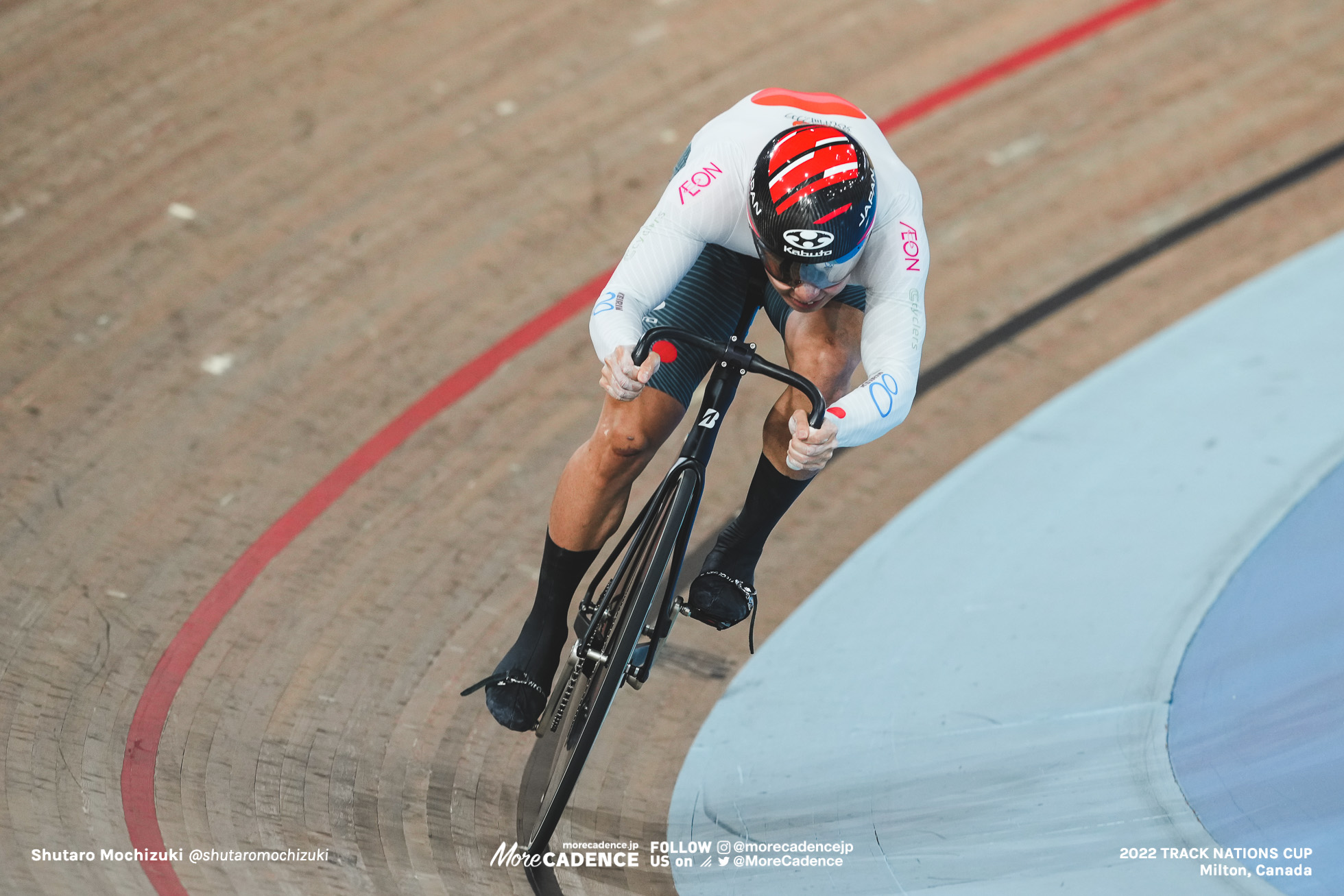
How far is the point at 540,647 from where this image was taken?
3.03 meters

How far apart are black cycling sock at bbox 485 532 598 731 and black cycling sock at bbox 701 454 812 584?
1.05 ft

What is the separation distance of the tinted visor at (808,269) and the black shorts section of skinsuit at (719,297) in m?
0.31

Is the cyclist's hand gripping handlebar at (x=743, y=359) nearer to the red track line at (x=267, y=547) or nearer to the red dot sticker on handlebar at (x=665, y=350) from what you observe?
the red dot sticker on handlebar at (x=665, y=350)

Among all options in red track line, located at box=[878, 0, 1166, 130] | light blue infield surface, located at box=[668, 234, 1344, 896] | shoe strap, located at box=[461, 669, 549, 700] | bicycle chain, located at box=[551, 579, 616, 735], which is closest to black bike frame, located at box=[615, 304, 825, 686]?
bicycle chain, located at box=[551, 579, 616, 735]

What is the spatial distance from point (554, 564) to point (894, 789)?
987 millimetres

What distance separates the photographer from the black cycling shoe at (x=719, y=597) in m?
A: 3.04

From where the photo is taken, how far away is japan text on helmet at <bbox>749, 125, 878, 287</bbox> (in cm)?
249

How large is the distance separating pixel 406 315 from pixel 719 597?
177cm

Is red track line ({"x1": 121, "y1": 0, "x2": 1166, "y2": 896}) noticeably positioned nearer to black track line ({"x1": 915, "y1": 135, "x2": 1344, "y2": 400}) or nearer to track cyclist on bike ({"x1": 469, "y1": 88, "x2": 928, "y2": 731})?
track cyclist on bike ({"x1": 469, "y1": 88, "x2": 928, "y2": 731})

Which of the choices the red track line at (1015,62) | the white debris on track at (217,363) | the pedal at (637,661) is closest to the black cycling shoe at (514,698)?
the pedal at (637,661)

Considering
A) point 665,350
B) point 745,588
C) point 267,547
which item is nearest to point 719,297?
point 665,350

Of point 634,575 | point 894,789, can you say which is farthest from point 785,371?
point 894,789

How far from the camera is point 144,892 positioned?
277 centimetres

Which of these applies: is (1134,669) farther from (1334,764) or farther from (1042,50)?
(1042,50)
